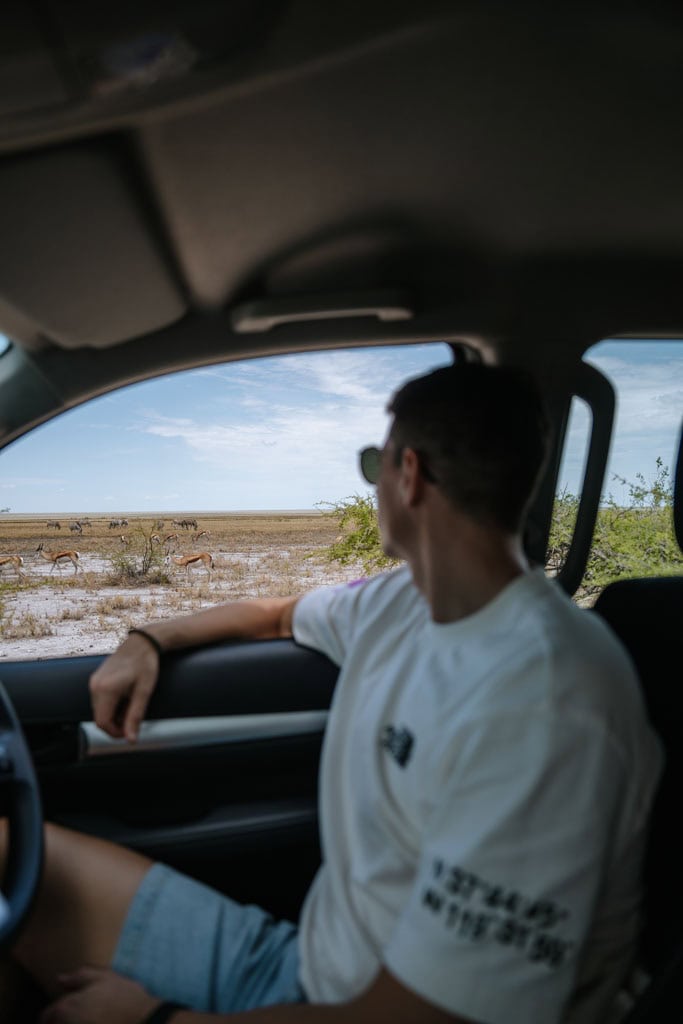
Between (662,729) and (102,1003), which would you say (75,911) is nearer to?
(102,1003)

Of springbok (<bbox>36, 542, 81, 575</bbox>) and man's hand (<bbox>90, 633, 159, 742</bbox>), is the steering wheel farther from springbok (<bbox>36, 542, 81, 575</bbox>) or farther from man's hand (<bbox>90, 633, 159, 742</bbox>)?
springbok (<bbox>36, 542, 81, 575</bbox>)

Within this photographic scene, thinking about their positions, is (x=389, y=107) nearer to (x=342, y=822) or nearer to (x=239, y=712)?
(x=342, y=822)

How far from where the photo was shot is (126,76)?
1220 mm

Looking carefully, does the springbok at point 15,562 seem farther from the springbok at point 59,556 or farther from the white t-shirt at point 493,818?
the white t-shirt at point 493,818

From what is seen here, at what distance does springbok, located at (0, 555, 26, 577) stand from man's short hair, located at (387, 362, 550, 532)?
1.62m

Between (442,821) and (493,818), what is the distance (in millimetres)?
82

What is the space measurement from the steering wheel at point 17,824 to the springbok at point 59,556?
1.19 metres

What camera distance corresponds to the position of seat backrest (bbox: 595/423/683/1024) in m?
0.98

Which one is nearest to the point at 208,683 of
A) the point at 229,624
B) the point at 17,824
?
the point at 229,624

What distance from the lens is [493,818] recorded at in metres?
0.89

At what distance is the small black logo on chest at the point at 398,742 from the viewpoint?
112cm

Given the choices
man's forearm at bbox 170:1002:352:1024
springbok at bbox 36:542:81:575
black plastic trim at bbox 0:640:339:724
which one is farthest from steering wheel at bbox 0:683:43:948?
springbok at bbox 36:542:81:575

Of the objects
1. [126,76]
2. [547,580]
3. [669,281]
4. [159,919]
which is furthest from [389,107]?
[159,919]

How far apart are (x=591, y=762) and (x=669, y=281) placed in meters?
1.66
